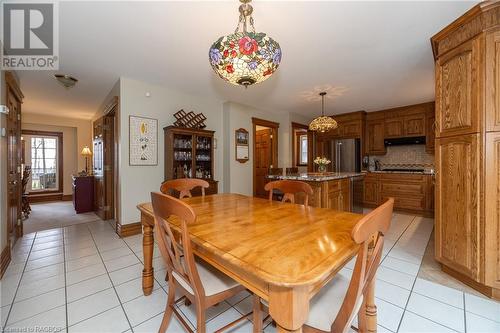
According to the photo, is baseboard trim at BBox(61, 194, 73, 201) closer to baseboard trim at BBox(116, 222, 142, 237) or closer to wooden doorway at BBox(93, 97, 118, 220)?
wooden doorway at BBox(93, 97, 118, 220)

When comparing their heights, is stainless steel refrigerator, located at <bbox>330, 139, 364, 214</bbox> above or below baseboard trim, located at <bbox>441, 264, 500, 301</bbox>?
above

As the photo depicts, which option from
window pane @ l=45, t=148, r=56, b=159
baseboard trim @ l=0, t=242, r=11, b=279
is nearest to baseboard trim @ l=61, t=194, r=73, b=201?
A: window pane @ l=45, t=148, r=56, b=159

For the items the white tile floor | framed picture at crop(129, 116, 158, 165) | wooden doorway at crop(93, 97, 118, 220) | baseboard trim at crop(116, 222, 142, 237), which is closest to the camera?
the white tile floor

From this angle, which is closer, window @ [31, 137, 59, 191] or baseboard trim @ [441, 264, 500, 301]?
baseboard trim @ [441, 264, 500, 301]

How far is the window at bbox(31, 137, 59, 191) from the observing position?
20.1 feet

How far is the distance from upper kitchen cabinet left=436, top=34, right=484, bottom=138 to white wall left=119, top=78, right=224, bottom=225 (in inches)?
141

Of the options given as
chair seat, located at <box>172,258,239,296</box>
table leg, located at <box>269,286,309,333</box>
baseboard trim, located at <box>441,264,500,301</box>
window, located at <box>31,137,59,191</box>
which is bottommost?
baseboard trim, located at <box>441,264,500,301</box>

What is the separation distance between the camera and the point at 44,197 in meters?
6.20

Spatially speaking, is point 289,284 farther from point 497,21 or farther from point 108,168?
point 108,168

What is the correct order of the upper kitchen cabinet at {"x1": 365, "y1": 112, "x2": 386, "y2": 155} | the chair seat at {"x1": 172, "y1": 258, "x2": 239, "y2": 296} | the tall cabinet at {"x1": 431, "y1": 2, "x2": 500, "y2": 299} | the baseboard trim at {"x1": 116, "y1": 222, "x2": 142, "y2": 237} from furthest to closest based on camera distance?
the upper kitchen cabinet at {"x1": 365, "y1": 112, "x2": 386, "y2": 155} < the baseboard trim at {"x1": 116, "y1": 222, "x2": 142, "y2": 237} < the tall cabinet at {"x1": 431, "y1": 2, "x2": 500, "y2": 299} < the chair seat at {"x1": 172, "y1": 258, "x2": 239, "y2": 296}

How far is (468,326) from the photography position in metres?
1.47

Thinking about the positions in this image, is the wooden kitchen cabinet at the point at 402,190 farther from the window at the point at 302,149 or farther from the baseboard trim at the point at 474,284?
the baseboard trim at the point at 474,284

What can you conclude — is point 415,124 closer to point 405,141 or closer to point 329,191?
point 405,141

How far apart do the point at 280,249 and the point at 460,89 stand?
227cm
